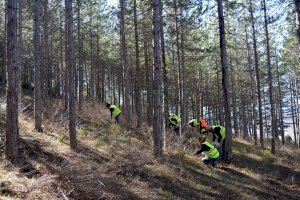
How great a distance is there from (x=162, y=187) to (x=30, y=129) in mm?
5950

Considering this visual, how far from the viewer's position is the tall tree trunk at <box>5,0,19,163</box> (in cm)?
884

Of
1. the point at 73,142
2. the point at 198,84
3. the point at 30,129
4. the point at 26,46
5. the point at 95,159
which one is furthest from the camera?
the point at 198,84

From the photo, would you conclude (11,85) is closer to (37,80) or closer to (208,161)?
(37,80)

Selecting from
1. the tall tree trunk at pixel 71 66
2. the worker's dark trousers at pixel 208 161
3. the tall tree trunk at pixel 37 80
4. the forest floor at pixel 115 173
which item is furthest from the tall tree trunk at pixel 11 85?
the worker's dark trousers at pixel 208 161

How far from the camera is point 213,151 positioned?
537 inches

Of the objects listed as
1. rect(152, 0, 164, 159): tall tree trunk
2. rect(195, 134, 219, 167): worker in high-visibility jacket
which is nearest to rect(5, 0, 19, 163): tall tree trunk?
rect(152, 0, 164, 159): tall tree trunk

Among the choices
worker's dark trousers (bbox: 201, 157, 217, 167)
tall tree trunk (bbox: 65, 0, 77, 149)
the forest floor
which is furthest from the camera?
A: worker's dark trousers (bbox: 201, 157, 217, 167)

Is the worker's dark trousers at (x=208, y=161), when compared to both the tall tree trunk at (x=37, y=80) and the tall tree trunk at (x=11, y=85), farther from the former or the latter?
the tall tree trunk at (x=11, y=85)

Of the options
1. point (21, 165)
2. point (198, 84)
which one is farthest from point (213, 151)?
point (198, 84)

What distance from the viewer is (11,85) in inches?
348

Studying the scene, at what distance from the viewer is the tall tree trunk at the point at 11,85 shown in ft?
29.0

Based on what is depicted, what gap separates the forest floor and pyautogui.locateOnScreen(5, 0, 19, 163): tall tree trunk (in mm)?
409

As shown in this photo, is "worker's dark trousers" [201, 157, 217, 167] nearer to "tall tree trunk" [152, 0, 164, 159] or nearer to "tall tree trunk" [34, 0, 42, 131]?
"tall tree trunk" [152, 0, 164, 159]

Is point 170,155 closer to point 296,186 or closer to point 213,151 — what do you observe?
point 213,151
